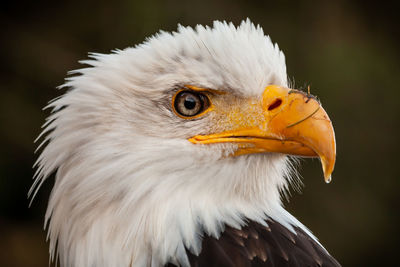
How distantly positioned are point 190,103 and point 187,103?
1cm

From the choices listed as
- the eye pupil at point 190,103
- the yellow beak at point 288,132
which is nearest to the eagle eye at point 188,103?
the eye pupil at point 190,103

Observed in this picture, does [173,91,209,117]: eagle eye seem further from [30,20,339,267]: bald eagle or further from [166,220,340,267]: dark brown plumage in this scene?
[166,220,340,267]: dark brown plumage

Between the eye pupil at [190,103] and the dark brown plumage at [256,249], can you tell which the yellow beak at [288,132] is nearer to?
the eye pupil at [190,103]

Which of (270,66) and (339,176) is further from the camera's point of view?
(339,176)

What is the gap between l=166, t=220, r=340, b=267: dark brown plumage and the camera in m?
1.89

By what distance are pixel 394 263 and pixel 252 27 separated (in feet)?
16.2

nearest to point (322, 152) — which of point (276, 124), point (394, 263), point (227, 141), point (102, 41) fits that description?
point (276, 124)

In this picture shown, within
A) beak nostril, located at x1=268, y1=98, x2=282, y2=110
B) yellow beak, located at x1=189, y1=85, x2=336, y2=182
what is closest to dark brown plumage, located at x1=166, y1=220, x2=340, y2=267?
yellow beak, located at x1=189, y1=85, x2=336, y2=182

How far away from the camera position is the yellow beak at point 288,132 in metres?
1.87

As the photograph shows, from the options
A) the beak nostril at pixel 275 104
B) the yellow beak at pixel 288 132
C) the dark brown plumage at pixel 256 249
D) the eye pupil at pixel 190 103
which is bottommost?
the dark brown plumage at pixel 256 249

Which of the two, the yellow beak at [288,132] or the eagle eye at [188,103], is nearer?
the yellow beak at [288,132]

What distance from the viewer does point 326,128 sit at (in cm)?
188

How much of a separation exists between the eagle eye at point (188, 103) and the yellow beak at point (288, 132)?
10cm

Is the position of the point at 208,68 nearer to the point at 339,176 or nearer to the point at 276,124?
the point at 276,124
